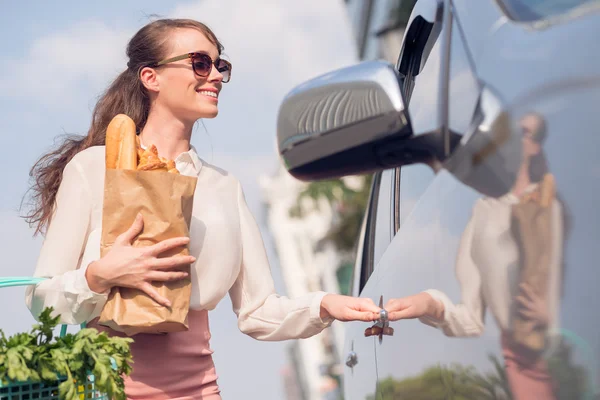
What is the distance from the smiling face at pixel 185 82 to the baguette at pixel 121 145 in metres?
0.36

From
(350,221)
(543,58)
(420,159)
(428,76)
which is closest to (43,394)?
(420,159)

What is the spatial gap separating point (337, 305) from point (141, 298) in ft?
1.76

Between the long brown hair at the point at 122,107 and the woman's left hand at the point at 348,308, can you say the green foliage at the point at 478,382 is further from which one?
the long brown hair at the point at 122,107

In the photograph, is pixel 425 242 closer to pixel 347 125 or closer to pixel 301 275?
pixel 347 125

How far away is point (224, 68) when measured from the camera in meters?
2.71

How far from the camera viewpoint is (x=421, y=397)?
1.79m

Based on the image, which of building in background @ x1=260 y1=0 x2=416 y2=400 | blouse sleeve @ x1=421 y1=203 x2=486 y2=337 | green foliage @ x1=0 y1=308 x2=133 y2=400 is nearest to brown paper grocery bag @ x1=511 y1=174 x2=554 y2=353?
blouse sleeve @ x1=421 y1=203 x2=486 y2=337

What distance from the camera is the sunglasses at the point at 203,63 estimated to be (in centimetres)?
265

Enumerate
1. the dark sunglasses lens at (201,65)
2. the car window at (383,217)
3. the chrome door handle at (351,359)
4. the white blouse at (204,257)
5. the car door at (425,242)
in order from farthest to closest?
the chrome door handle at (351,359)
the dark sunglasses lens at (201,65)
the car window at (383,217)
the white blouse at (204,257)
the car door at (425,242)

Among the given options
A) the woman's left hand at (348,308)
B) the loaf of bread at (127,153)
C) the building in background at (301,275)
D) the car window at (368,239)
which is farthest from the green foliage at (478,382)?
the building in background at (301,275)

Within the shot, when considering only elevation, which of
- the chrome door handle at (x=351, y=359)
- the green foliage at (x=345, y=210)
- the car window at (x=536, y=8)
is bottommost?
the chrome door handle at (x=351, y=359)

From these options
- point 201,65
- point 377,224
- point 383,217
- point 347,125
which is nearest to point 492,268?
point 347,125

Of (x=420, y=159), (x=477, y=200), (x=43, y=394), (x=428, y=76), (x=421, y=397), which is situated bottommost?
(x=421, y=397)

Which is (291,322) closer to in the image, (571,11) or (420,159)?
(420,159)
